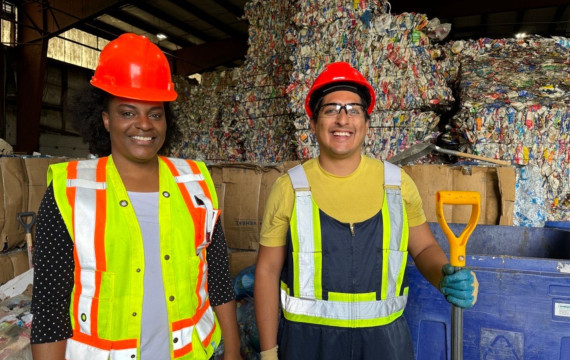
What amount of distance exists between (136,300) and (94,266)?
0.16m

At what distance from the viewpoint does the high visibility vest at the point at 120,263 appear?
1.12 metres

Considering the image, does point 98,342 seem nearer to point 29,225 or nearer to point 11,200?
point 29,225

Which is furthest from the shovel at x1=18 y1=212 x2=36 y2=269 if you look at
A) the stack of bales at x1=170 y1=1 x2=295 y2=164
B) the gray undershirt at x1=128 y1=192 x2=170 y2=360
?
the stack of bales at x1=170 y1=1 x2=295 y2=164

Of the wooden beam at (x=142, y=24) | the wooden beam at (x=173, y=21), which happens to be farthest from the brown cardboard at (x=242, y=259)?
the wooden beam at (x=142, y=24)

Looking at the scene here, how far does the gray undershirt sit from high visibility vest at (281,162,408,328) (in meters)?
0.48

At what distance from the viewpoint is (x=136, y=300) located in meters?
1.16

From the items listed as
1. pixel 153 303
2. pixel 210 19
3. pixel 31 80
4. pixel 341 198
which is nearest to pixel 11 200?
pixel 153 303

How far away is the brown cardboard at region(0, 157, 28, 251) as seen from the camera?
2.68m

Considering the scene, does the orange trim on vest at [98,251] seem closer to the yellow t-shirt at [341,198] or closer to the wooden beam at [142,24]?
the yellow t-shirt at [341,198]

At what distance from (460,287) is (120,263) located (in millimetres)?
1129

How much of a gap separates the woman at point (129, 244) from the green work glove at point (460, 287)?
2.65ft

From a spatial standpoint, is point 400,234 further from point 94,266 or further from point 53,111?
point 53,111

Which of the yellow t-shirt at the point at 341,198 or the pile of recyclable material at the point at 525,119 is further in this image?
the pile of recyclable material at the point at 525,119

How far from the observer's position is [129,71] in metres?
1.21
